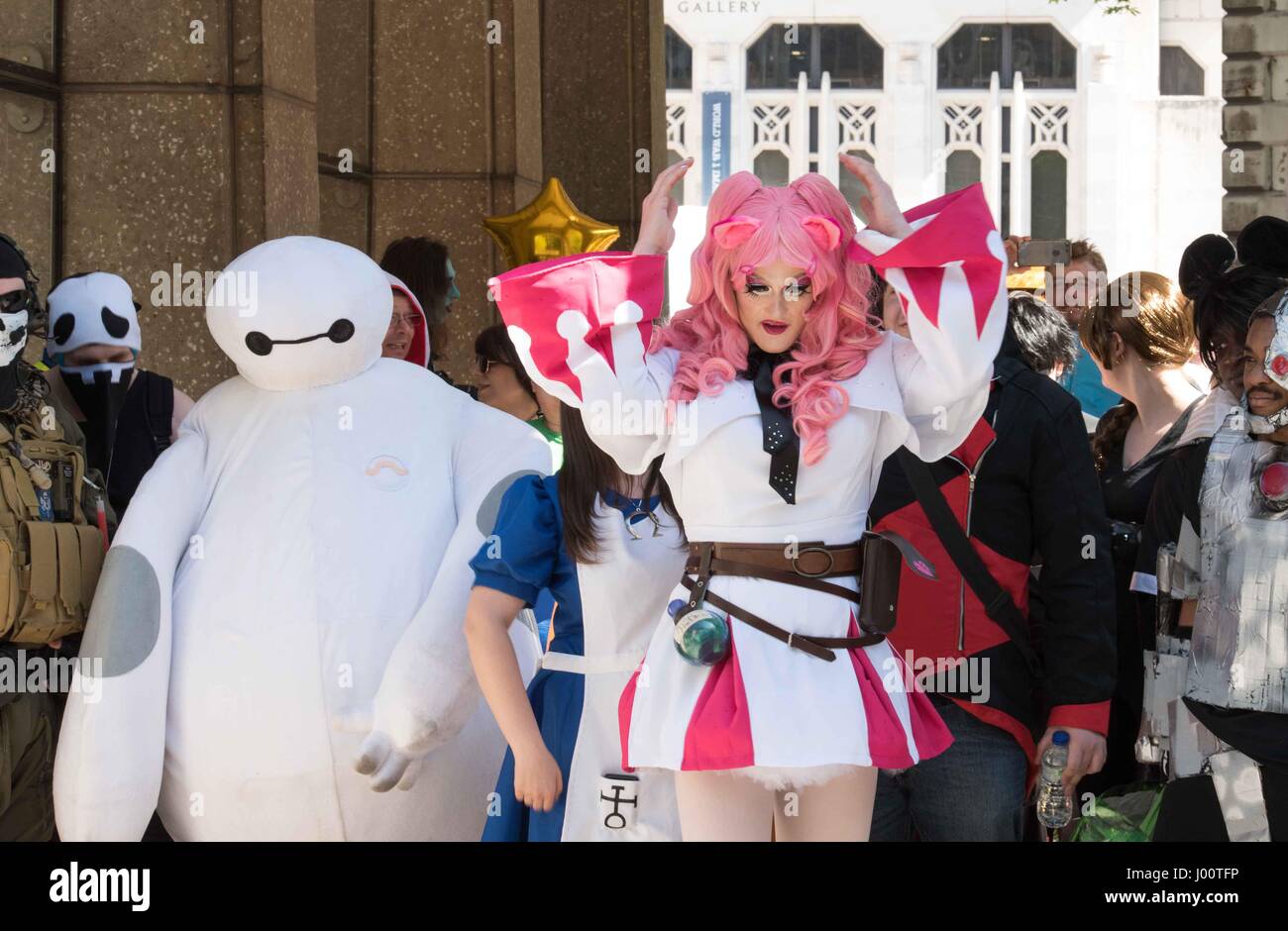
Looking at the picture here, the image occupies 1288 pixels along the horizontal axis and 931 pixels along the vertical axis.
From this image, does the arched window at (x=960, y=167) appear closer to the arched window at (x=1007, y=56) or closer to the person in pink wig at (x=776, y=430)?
the arched window at (x=1007, y=56)

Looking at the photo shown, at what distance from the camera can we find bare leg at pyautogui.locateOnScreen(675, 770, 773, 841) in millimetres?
2881

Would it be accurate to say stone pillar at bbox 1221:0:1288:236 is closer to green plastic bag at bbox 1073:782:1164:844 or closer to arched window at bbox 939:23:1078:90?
green plastic bag at bbox 1073:782:1164:844

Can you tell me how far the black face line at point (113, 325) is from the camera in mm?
4367

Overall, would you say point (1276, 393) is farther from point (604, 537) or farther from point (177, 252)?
point (177, 252)

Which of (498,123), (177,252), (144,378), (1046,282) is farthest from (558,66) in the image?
(144,378)

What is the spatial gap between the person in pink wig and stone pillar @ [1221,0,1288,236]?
11.1 m

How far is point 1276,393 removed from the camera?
343cm

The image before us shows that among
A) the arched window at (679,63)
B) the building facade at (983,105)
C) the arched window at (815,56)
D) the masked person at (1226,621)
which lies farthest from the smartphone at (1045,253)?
the arched window at (815,56)

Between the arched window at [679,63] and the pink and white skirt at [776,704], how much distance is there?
95.8ft

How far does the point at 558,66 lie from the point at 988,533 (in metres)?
6.35

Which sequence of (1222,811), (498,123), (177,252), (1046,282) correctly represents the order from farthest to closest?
(498,123) → (1046,282) → (177,252) → (1222,811)

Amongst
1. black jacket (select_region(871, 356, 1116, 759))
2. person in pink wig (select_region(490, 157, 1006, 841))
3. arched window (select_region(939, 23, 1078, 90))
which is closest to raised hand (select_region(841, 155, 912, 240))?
person in pink wig (select_region(490, 157, 1006, 841))
